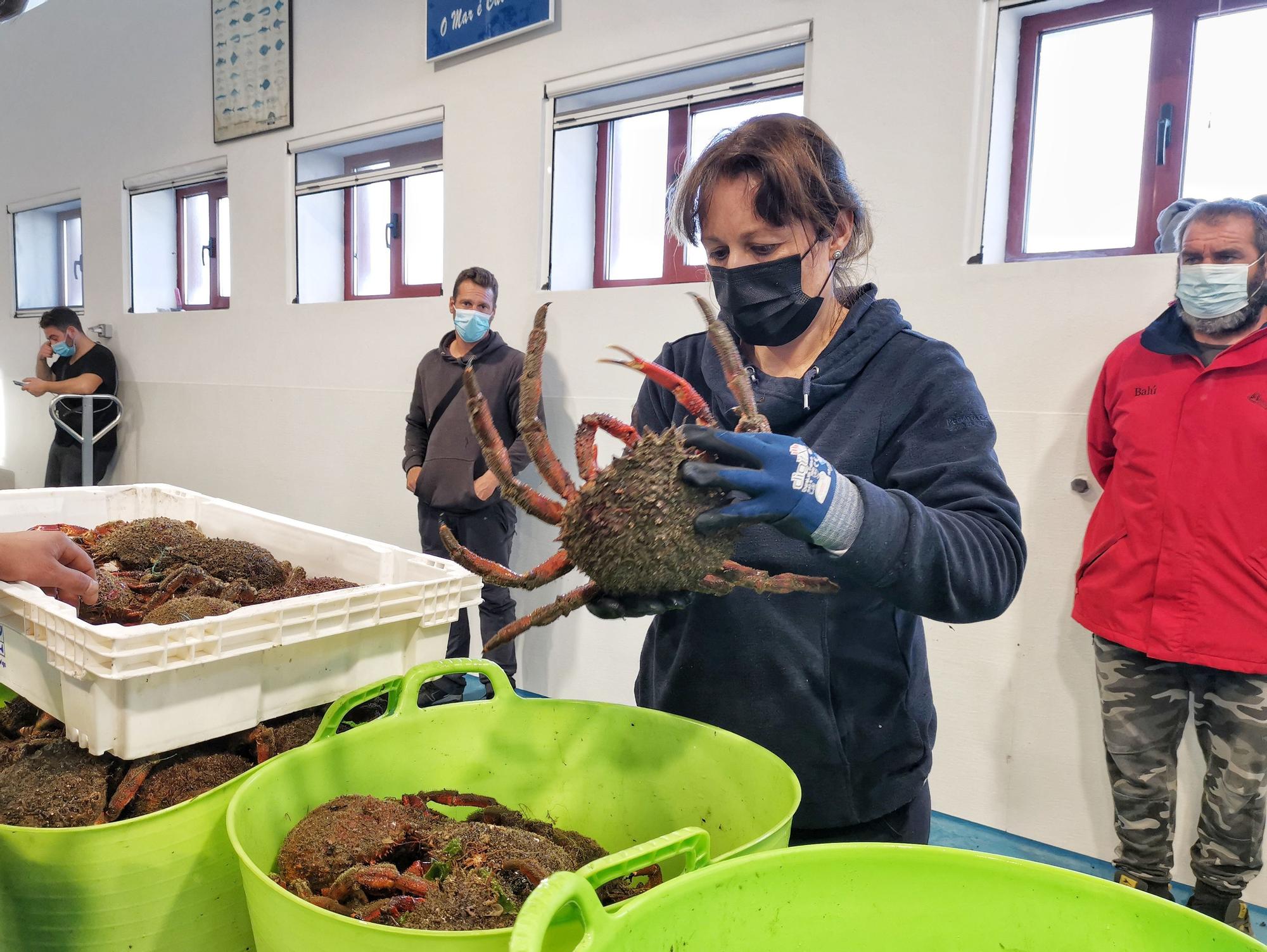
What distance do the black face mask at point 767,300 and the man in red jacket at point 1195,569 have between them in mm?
1278

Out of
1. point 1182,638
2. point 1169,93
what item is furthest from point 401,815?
point 1169,93

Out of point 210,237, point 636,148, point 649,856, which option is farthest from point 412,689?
point 210,237

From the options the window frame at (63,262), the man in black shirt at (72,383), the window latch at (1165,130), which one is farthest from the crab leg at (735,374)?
the window frame at (63,262)

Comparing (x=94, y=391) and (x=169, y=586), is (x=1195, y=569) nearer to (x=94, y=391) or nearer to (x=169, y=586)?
(x=169, y=586)

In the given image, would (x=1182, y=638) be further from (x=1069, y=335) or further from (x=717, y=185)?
(x=717, y=185)

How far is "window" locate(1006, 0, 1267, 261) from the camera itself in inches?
85.2

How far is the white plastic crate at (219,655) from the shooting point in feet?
3.40

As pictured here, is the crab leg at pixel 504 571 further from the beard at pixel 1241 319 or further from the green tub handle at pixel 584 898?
the beard at pixel 1241 319

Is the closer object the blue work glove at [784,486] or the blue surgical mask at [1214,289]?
the blue work glove at [784,486]

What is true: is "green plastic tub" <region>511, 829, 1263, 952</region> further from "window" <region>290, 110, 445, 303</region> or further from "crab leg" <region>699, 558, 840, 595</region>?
"window" <region>290, 110, 445, 303</region>

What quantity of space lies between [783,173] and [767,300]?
0.55ft

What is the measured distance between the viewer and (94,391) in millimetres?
5234

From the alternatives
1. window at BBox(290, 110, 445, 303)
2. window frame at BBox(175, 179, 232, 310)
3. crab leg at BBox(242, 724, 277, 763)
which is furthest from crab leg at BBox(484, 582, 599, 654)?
window frame at BBox(175, 179, 232, 310)

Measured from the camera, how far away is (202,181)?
501 centimetres
